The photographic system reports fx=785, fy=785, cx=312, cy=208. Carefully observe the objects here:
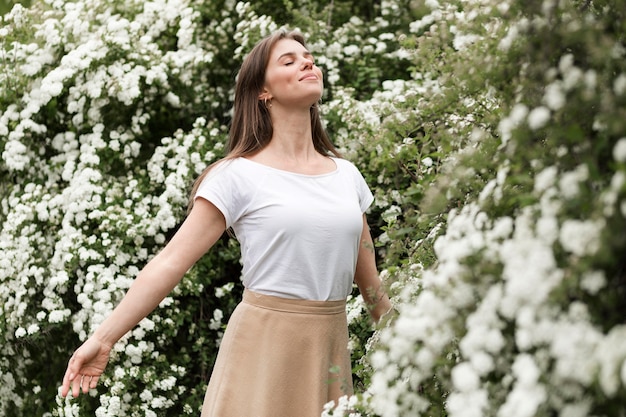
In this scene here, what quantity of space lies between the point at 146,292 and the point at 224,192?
390mm

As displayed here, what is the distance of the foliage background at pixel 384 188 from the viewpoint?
1211mm

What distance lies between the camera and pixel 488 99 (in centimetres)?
230

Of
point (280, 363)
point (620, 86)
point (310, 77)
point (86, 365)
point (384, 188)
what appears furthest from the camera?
point (384, 188)

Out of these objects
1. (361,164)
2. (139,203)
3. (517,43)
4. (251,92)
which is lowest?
(139,203)

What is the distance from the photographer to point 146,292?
7.87 ft

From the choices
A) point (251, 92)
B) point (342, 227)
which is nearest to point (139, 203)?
point (251, 92)

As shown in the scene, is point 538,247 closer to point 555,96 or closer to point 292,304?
point 555,96

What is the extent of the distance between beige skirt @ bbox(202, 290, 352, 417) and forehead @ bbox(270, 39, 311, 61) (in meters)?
0.86

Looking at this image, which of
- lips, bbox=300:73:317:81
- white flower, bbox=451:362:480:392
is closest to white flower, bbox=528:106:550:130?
white flower, bbox=451:362:480:392

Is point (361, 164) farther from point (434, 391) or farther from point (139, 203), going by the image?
point (434, 391)

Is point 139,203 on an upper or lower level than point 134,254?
upper

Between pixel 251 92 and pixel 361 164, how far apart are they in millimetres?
1257

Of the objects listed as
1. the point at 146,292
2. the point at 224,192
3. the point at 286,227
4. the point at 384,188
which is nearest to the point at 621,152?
the point at 286,227

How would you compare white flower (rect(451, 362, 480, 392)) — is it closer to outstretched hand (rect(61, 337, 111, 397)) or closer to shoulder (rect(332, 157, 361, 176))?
outstretched hand (rect(61, 337, 111, 397))
